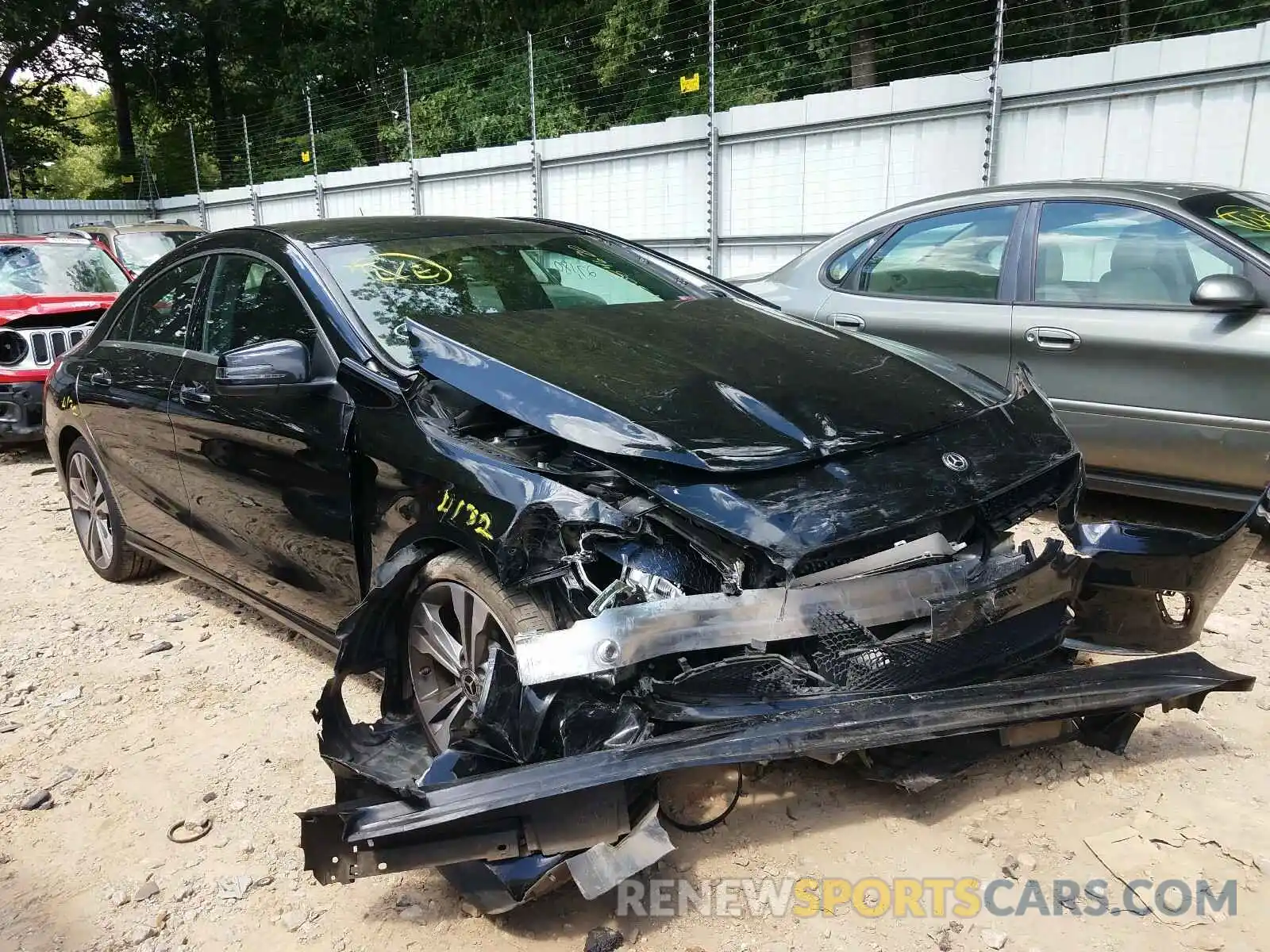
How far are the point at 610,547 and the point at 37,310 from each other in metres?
7.45

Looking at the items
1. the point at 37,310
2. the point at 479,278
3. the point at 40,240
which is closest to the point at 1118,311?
the point at 479,278

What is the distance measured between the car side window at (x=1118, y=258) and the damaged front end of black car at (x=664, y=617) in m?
1.98

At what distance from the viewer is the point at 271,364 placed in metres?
2.92

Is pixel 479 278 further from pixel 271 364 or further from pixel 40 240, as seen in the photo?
pixel 40 240

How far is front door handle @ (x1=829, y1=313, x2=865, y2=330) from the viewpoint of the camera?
5.21 metres

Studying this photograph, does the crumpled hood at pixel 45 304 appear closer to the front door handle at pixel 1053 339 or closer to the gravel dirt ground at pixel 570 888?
the gravel dirt ground at pixel 570 888

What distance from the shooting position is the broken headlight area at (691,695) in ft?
6.66

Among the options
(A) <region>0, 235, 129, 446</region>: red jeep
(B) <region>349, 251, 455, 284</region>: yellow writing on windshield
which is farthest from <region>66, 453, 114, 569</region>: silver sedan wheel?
(A) <region>0, 235, 129, 446</region>: red jeep

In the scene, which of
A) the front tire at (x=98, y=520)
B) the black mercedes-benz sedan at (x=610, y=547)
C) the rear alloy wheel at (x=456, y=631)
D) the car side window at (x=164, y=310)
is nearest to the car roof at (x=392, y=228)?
the black mercedes-benz sedan at (x=610, y=547)

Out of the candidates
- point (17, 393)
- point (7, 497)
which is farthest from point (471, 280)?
point (17, 393)

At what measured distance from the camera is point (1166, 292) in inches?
171

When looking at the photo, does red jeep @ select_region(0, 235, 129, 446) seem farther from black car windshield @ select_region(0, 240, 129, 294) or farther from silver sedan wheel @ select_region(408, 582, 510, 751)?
silver sedan wheel @ select_region(408, 582, 510, 751)

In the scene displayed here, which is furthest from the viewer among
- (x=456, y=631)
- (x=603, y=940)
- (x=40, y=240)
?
(x=40, y=240)

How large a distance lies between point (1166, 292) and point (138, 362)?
14.6ft
